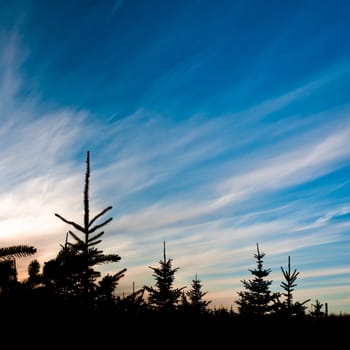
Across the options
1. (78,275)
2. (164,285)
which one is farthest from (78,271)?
(164,285)

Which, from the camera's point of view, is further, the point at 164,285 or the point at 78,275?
the point at 164,285

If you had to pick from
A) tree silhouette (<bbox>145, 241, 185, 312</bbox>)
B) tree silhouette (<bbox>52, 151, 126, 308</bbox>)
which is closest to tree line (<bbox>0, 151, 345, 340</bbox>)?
tree silhouette (<bbox>52, 151, 126, 308</bbox>)

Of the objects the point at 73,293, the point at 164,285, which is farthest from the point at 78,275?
the point at 164,285

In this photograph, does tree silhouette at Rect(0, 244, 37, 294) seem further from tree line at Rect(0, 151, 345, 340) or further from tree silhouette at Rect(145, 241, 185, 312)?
tree silhouette at Rect(145, 241, 185, 312)

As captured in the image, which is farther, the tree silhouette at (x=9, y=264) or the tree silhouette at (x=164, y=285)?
the tree silhouette at (x=164, y=285)

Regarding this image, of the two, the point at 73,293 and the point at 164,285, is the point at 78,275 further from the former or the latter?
the point at 164,285

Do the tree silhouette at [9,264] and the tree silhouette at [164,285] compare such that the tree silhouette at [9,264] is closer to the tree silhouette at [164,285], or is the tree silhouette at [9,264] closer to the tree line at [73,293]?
the tree line at [73,293]

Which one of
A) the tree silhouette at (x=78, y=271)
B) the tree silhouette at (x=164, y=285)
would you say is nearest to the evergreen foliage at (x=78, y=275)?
the tree silhouette at (x=78, y=271)

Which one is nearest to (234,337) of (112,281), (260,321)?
(260,321)

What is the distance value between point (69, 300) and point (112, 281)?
708 mm

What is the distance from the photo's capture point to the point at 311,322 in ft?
22.4

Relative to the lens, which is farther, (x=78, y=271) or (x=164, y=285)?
(x=164, y=285)

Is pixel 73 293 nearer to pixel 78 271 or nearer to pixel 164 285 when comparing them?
pixel 78 271

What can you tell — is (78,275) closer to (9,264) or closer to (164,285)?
(9,264)
